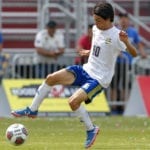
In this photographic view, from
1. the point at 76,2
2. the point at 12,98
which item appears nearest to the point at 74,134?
the point at 12,98

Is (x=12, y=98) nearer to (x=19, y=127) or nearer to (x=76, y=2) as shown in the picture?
(x=76, y=2)

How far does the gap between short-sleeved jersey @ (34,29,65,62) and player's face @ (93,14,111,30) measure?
945 centimetres

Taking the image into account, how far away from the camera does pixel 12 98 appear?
2272 centimetres

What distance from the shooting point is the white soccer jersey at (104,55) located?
1429cm

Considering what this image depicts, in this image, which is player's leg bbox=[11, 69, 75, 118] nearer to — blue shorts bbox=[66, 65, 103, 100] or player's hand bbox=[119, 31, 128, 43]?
blue shorts bbox=[66, 65, 103, 100]

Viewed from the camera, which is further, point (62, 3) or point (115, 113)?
point (62, 3)

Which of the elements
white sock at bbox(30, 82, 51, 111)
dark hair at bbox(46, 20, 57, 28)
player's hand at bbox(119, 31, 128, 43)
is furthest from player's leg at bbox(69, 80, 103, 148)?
dark hair at bbox(46, 20, 57, 28)

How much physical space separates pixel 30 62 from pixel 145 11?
613cm

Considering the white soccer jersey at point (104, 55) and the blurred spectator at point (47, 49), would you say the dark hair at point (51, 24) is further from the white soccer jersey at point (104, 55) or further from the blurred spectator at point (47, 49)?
the white soccer jersey at point (104, 55)

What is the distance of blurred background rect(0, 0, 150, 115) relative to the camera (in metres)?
23.9

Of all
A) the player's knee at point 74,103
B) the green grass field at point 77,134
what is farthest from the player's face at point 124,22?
the player's knee at point 74,103

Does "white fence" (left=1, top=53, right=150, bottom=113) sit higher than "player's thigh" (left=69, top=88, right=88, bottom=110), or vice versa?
"player's thigh" (left=69, top=88, right=88, bottom=110)

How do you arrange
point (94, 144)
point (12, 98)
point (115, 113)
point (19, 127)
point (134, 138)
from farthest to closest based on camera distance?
1. point (115, 113)
2. point (12, 98)
3. point (134, 138)
4. point (94, 144)
5. point (19, 127)

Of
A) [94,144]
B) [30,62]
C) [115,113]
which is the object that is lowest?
[115,113]
